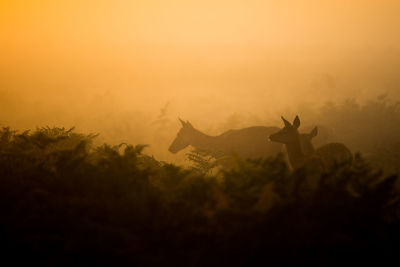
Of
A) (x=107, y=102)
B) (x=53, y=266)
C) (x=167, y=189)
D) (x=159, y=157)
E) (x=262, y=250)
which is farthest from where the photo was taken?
(x=107, y=102)

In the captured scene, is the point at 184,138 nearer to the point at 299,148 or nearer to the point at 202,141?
the point at 202,141

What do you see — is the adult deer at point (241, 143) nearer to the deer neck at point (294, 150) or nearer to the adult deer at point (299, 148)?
the adult deer at point (299, 148)

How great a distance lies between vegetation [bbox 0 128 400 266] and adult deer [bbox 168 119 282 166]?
5.75 metres

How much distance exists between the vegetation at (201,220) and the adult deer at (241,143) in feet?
18.9

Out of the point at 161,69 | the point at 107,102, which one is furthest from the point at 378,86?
the point at 161,69

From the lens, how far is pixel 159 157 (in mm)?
15766

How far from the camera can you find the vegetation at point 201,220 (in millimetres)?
2080

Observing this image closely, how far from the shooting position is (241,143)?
8898mm

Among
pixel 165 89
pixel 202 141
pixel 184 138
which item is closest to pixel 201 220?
pixel 202 141

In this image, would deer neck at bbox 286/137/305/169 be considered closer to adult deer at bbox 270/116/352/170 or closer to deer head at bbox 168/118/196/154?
adult deer at bbox 270/116/352/170

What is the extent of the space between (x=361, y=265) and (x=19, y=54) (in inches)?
2683

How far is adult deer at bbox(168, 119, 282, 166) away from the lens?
8703 mm

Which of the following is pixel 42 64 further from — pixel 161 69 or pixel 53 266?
pixel 53 266

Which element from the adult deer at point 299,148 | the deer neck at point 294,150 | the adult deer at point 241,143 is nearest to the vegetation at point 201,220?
the adult deer at point 299,148
